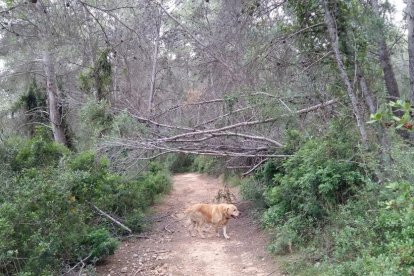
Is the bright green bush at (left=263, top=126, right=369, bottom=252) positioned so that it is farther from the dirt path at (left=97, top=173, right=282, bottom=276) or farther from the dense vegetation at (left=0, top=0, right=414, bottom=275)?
the dirt path at (left=97, top=173, right=282, bottom=276)

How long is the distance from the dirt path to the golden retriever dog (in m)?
0.29

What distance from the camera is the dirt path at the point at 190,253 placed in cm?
750

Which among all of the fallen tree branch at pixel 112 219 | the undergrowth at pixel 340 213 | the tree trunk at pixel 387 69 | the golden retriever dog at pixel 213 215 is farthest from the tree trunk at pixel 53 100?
the tree trunk at pixel 387 69

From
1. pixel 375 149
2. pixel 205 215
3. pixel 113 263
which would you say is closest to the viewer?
pixel 375 149

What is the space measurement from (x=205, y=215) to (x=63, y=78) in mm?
11906

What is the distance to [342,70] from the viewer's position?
679cm

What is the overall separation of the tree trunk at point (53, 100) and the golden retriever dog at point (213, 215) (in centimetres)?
808

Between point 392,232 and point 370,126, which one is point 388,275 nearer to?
point 392,232

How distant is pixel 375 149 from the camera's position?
675 cm

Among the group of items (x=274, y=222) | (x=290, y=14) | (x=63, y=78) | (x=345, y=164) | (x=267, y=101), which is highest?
(x=63, y=78)

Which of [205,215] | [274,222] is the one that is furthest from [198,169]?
[274,222]

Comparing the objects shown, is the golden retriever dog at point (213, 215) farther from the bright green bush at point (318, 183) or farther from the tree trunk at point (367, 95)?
the tree trunk at point (367, 95)

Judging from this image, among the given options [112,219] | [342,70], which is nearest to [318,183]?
[342,70]

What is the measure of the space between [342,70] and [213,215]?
15.5 feet
